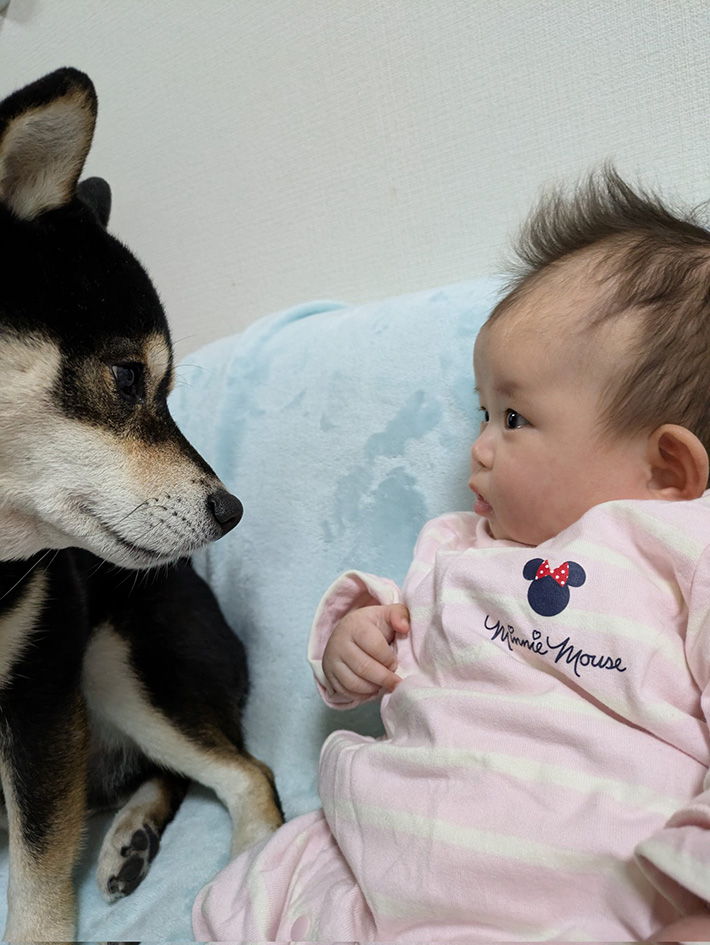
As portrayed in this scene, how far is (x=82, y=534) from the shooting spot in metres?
0.88

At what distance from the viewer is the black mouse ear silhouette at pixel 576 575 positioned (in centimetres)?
75

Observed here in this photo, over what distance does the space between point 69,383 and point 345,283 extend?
831mm

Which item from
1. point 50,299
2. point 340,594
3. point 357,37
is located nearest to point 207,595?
point 340,594

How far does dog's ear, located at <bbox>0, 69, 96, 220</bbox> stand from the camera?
79 cm

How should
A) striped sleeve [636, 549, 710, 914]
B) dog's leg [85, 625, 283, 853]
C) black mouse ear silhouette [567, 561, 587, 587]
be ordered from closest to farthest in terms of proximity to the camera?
striped sleeve [636, 549, 710, 914], black mouse ear silhouette [567, 561, 587, 587], dog's leg [85, 625, 283, 853]

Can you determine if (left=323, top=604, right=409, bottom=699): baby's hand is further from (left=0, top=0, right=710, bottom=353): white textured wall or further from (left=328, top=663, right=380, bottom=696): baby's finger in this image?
(left=0, top=0, right=710, bottom=353): white textured wall

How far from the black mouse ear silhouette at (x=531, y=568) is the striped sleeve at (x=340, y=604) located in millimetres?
229

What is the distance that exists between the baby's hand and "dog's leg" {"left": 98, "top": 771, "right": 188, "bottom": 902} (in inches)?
15.1

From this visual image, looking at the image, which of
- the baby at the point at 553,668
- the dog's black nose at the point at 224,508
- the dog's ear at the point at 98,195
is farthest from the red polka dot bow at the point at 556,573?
the dog's ear at the point at 98,195

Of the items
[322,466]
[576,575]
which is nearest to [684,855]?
[576,575]

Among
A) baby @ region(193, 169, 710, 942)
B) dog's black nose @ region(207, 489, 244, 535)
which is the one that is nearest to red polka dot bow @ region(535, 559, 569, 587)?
baby @ region(193, 169, 710, 942)

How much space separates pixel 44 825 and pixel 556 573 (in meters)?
0.75

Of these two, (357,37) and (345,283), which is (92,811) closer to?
(345,283)

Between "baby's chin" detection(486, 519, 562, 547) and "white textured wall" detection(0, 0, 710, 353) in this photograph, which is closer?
"baby's chin" detection(486, 519, 562, 547)
